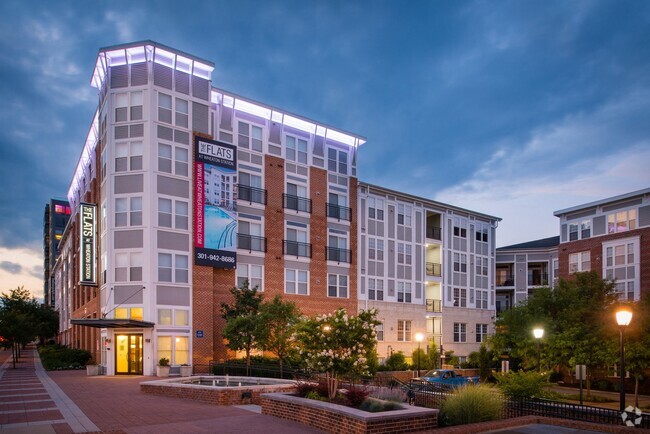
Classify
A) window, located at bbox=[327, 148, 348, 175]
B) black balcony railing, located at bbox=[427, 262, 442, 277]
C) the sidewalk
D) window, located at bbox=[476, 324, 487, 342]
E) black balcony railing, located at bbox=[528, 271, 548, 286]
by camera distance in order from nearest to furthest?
1. the sidewalk
2. window, located at bbox=[327, 148, 348, 175]
3. black balcony railing, located at bbox=[427, 262, 442, 277]
4. window, located at bbox=[476, 324, 487, 342]
5. black balcony railing, located at bbox=[528, 271, 548, 286]

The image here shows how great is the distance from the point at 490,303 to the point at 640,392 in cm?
2098

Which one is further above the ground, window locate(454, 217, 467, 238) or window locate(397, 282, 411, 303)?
window locate(454, 217, 467, 238)

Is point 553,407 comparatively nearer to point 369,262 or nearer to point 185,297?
point 185,297

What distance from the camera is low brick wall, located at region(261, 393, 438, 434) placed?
12.6m

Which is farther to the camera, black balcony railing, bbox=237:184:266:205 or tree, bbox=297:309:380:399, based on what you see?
black balcony railing, bbox=237:184:266:205

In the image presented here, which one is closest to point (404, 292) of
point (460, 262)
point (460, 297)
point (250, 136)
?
point (460, 297)

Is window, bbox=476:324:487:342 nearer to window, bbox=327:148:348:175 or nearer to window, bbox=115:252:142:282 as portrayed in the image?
window, bbox=327:148:348:175

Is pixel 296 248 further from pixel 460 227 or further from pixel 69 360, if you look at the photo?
pixel 460 227

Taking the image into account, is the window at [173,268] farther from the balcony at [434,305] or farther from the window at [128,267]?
the balcony at [434,305]

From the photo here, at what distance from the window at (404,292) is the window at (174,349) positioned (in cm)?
2113

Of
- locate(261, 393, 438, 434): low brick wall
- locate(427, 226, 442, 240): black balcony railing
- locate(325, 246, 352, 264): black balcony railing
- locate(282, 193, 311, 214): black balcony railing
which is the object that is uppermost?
locate(282, 193, 311, 214): black balcony railing

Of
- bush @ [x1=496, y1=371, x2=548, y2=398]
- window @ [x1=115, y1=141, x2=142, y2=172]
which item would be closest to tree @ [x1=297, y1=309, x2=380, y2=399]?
bush @ [x1=496, y1=371, x2=548, y2=398]

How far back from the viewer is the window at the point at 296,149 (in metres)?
42.5

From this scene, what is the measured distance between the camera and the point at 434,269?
171 feet
